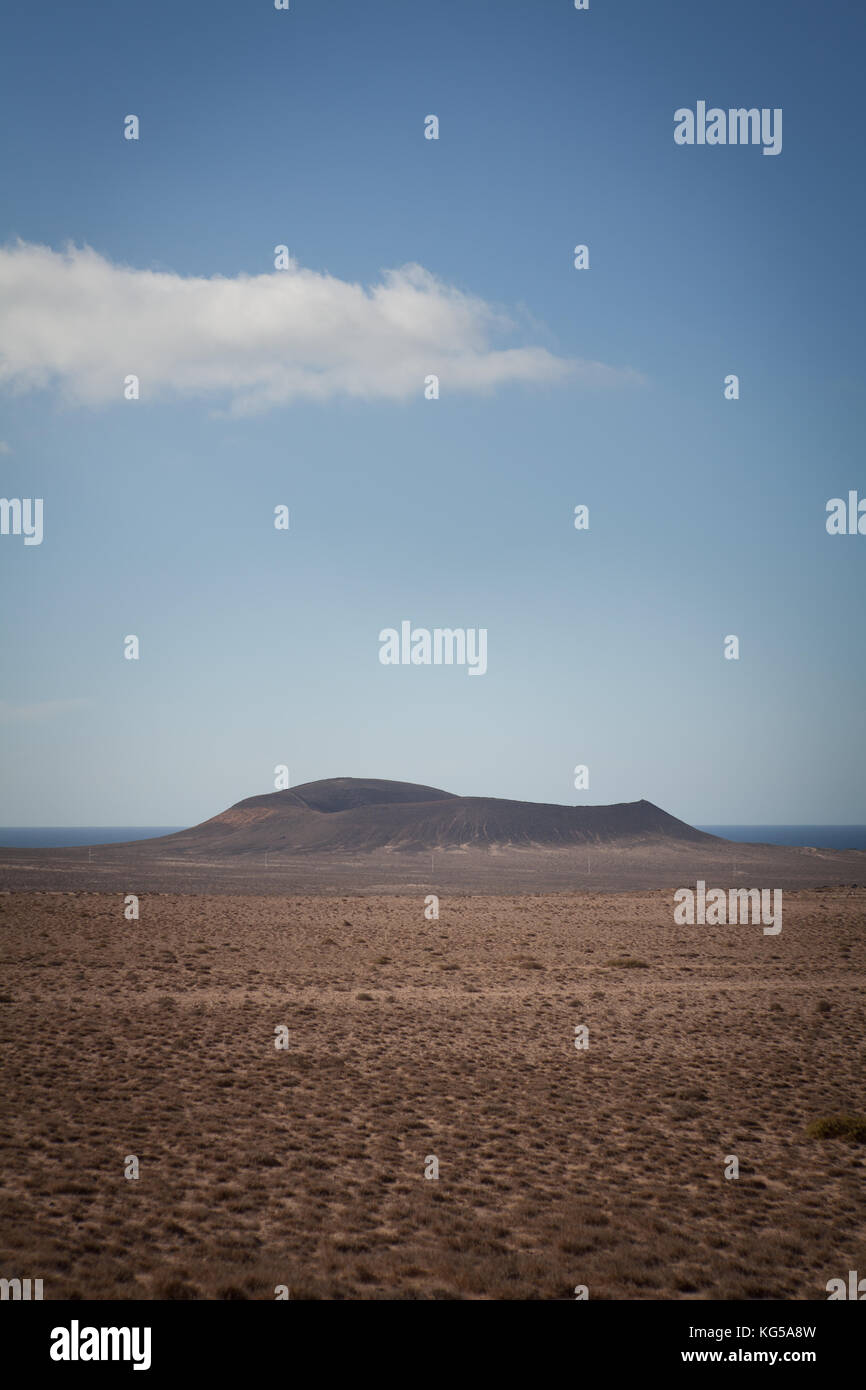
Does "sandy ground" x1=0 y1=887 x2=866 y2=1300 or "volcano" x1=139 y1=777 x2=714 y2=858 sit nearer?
"sandy ground" x1=0 y1=887 x2=866 y2=1300

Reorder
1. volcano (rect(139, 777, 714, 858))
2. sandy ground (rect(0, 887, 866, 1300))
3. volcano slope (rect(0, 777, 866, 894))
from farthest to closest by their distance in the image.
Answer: volcano (rect(139, 777, 714, 858)) → volcano slope (rect(0, 777, 866, 894)) → sandy ground (rect(0, 887, 866, 1300))

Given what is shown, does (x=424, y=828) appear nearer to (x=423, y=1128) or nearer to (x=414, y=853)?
(x=414, y=853)

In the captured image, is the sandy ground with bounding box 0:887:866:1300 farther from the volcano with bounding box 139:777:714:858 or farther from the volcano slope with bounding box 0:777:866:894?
the volcano with bounding box 139:777:714:858

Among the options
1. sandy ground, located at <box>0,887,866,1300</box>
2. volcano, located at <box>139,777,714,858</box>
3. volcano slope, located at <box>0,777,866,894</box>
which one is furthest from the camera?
volcano, located at <box>139,777,714,858</box>

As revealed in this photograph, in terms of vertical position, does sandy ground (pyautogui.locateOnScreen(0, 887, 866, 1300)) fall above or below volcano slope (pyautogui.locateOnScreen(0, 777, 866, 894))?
above

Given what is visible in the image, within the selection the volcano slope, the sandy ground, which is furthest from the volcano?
the sandy ground
